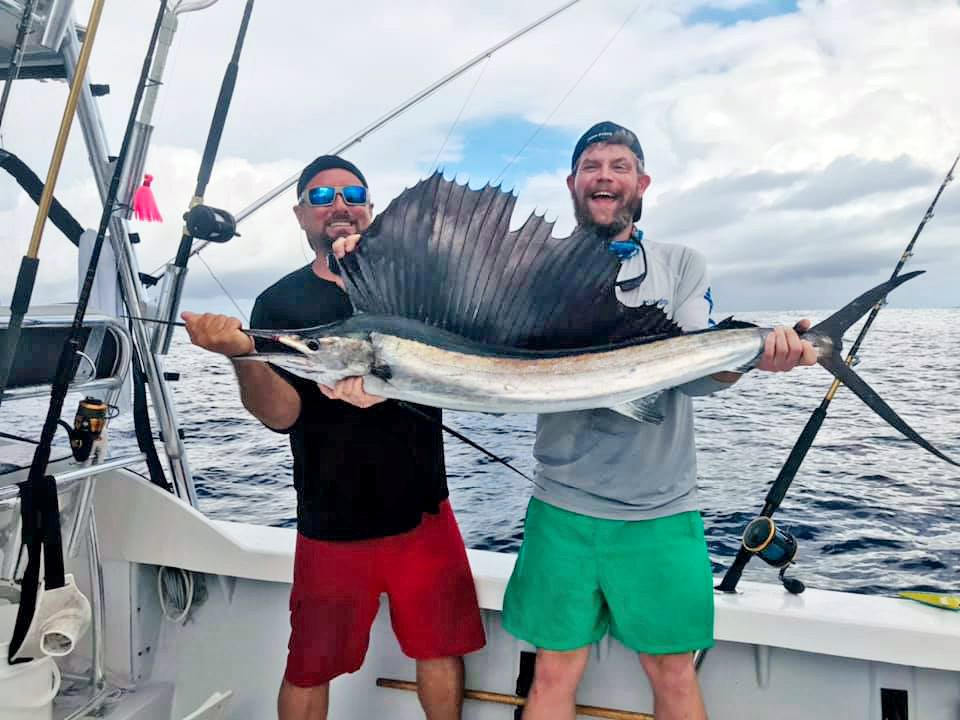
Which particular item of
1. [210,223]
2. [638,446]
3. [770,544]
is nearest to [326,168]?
[210,223]

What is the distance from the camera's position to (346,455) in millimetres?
1711

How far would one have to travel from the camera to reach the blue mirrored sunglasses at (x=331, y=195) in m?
1.81

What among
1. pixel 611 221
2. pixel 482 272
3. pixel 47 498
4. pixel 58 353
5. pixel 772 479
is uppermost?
pixel 611 221

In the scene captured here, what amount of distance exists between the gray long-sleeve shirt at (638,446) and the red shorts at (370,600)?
0.34 m

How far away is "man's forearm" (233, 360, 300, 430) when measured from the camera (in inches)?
61.3

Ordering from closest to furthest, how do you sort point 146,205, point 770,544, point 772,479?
point 770,544 < point 146,205 < point 772,479

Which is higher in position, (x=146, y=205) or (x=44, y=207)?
(x=146, y=205)

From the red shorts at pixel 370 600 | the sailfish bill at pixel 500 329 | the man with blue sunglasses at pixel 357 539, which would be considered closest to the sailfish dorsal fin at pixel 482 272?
the sailfish bill at pixel 500 329

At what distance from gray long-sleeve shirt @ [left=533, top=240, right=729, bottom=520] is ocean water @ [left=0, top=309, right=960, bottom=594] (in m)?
0.22

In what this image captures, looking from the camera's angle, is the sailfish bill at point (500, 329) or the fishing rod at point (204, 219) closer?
the sailfish bill at point (500, 329)

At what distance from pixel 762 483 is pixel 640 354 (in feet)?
18.7

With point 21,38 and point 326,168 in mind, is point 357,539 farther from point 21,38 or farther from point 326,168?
point 21,38

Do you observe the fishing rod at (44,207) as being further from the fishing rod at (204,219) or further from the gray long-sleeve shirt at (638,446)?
the gray long-sleeve shirt at (638,446)

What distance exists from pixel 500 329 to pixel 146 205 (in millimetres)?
1288
